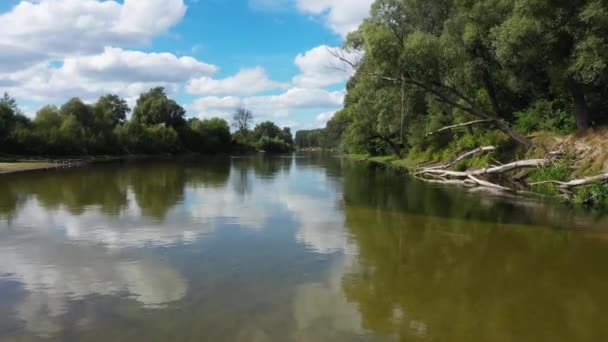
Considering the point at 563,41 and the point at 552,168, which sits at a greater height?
the point at 563,41

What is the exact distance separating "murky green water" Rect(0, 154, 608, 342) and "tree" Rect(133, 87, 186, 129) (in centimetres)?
8887

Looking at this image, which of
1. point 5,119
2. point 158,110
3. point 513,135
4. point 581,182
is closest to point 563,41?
point 513,135

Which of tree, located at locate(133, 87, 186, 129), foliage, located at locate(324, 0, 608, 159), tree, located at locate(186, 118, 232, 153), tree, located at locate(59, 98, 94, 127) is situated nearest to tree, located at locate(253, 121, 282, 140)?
tree, located at locate(186, 118, 232, 153)

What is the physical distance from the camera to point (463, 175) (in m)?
27.1

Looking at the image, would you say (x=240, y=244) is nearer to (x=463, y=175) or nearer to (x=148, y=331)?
(x=148, y=331)

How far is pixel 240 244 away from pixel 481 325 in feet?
21.6

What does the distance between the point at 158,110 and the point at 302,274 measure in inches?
3957

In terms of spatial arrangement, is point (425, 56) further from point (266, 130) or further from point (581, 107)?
point (266, 130)

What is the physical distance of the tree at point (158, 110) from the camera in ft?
336

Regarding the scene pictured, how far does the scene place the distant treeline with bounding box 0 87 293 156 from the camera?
58.8 metres

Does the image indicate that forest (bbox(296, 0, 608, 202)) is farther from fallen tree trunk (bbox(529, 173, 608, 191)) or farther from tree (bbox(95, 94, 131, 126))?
tree (bbox(95, 94, 131, 126))

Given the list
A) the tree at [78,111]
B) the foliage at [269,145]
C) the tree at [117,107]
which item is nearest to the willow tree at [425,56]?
the tree at [78,111]

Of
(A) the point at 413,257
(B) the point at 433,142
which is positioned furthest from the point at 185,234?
(B) the point at 433,142

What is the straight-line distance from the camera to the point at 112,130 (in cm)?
7906
